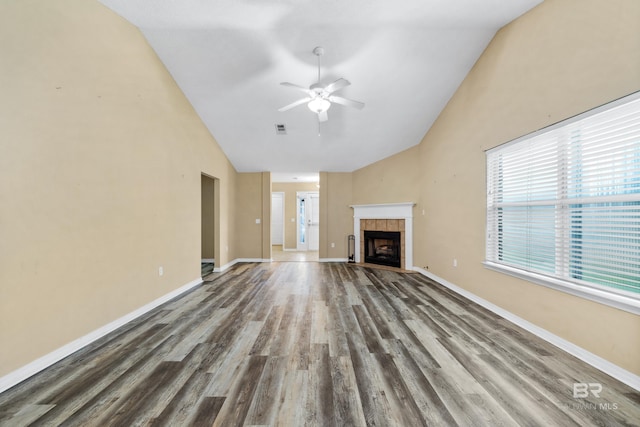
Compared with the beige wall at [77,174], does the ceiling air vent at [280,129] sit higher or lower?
higher

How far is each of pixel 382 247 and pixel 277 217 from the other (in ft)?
14.7

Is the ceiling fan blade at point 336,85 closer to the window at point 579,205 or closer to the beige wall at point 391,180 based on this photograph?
the window at point 579,205

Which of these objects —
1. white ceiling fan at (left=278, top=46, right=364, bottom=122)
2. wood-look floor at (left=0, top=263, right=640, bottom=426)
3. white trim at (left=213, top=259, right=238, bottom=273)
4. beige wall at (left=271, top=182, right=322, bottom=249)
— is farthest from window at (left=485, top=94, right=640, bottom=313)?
beige wall at (left=271, top=182, right=322, bottom=249)

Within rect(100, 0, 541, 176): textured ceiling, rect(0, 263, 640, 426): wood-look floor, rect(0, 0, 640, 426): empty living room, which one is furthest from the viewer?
rect(100, 0, 541, 176): textured ceiling

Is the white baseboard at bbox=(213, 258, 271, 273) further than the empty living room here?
Yes

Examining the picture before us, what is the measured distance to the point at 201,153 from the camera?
14.1 feet

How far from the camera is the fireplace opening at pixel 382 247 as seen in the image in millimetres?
5457

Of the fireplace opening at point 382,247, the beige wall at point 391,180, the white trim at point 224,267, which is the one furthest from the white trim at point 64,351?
the beige wall at point 391,180

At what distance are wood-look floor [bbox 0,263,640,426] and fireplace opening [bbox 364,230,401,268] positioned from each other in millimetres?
2575

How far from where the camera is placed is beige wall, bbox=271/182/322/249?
28.5ft

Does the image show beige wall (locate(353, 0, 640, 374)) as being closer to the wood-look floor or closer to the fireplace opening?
the wood-look floor

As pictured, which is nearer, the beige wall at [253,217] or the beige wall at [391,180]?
the beige wall at [391,180]

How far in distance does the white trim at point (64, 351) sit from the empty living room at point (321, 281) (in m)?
0.01

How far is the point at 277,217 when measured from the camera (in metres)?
8.91
